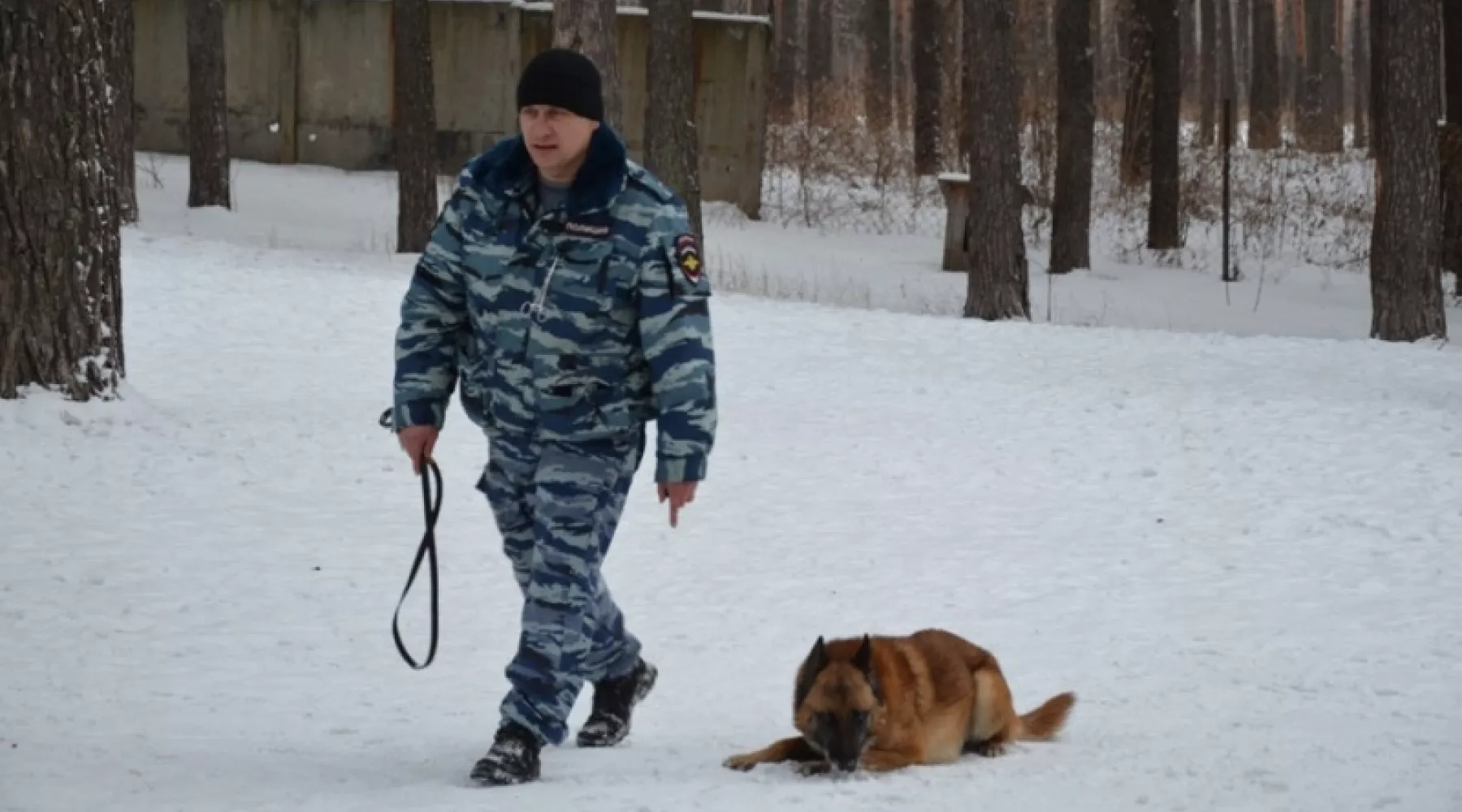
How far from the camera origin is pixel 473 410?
17.7ft

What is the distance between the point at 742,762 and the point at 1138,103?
22.6 m

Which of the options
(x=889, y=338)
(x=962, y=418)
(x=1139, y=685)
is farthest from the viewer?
(x=889, y=338)

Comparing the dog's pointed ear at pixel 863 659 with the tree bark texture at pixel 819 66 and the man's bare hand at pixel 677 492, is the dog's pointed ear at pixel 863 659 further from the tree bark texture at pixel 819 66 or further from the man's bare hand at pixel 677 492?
the tree bark texture at pixel 819 66

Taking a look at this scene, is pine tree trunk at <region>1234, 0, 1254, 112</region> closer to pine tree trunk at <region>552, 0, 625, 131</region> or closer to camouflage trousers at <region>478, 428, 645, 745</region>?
pine tree trunk at <region>552, 0, 625, 131</region>

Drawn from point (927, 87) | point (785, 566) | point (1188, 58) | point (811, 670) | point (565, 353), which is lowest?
point (785, 566)

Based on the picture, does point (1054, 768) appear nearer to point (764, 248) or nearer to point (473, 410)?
point (473, 410)

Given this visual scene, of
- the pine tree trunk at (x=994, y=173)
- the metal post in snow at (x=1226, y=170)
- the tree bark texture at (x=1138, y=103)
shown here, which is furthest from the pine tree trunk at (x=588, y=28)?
the tree bark texture at (x=1138, y=103)

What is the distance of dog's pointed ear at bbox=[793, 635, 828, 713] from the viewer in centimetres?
521

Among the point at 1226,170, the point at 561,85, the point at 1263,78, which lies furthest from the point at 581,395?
the point at 1263,78

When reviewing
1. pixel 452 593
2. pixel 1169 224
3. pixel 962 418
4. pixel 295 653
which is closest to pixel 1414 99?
pixel 962 418

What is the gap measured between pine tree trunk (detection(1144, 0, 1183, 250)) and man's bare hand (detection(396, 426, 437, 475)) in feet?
63.4

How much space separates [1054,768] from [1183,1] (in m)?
41.5

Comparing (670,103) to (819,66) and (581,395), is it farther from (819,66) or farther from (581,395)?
(819,66)

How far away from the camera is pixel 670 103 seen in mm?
18328
